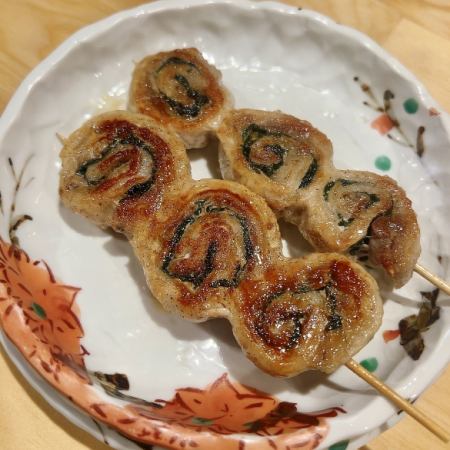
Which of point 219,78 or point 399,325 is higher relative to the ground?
point 219,78

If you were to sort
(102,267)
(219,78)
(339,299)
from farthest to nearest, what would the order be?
1. (219,78)
2. (102,267)
3. (339,299)

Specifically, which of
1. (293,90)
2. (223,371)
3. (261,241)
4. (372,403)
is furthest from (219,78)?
(372,403)

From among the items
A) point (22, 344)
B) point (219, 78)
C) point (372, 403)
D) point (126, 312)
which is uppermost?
point (219, 78)

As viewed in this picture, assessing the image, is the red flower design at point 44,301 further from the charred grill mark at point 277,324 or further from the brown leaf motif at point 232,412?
the charred grill mark at point 277,324

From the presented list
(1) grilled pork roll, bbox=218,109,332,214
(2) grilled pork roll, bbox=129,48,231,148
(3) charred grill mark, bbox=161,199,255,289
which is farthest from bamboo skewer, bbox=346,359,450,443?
(2) grilled pork roll, bbox=129,48,231,148

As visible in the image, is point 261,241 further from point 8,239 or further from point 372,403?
point 8,239

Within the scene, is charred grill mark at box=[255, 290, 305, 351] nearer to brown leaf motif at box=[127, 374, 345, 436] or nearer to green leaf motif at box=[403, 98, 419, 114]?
brown leaf motif at box=[127, 374, 345, 436]
